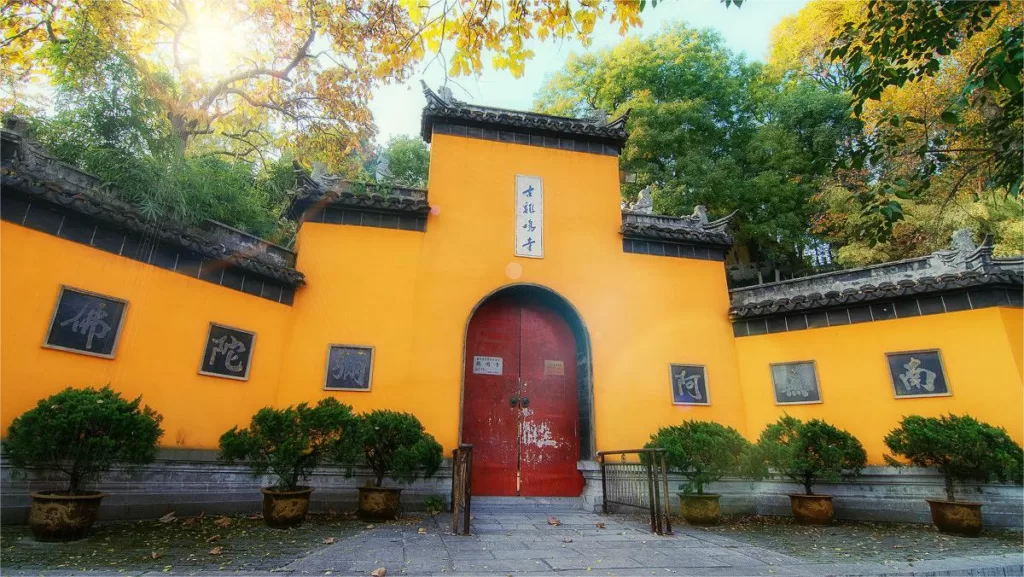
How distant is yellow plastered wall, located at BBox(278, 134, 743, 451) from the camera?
808 cm

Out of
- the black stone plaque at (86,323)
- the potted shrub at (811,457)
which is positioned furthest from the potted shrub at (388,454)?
the potted shrub at (811,457)

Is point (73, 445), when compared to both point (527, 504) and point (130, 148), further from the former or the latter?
point (527, 504)

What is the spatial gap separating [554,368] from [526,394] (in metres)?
0.76

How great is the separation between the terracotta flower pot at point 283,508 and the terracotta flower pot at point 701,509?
5.22m

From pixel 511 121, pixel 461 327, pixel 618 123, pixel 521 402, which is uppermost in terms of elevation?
pixel 618 123

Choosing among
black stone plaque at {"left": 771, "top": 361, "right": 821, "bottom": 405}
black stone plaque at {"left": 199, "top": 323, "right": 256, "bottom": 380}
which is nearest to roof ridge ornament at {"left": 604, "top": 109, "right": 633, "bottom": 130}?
black stone plaque at {"left": 771, "top": 361, "right": 821, "bottom": 405}

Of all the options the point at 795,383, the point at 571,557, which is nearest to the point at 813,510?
the point at 795,383

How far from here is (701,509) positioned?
6.89 m

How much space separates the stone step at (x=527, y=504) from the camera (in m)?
7.89

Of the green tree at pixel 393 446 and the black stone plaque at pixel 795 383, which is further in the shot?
the black stone plaque at pixel 795 383

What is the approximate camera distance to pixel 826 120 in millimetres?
17359

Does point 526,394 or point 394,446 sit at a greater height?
point 526,394

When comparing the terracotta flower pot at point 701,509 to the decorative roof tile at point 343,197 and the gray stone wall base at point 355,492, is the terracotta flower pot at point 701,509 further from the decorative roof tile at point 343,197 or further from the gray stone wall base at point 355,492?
the decorative roof tile at point 343,197

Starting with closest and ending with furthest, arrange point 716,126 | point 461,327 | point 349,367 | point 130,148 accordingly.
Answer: point 130,148
point 349,367
point 461,327
point 716,126
